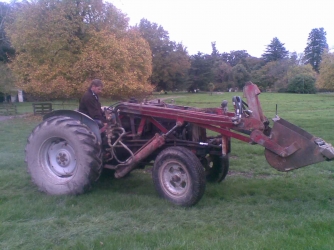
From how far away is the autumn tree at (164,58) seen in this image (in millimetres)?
55438

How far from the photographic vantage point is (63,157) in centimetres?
712

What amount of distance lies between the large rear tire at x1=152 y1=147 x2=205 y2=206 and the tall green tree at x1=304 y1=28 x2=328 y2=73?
286 ft

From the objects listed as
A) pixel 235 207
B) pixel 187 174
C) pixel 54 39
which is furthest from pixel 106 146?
pixel 54 39

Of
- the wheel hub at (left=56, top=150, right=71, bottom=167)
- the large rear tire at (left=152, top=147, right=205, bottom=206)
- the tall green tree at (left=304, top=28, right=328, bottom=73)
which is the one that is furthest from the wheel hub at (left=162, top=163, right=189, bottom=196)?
the tall green tree at (left=304, top=28, right=328, bottom=73)

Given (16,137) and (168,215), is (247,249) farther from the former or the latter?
(16,137)

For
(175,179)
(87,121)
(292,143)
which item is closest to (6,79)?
(87,121)

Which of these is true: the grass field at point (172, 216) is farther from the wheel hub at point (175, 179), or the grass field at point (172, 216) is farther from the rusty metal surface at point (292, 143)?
the rusty metal surface at point (292, 143)

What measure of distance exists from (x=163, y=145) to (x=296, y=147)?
7.65ft

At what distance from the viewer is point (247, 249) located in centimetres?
446

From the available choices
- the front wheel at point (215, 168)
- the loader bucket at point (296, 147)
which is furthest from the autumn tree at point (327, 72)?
the loader bucket at point (296, 147)

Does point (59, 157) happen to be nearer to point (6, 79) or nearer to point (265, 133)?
point (265, 133)

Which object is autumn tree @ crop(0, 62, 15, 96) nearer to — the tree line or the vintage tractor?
the tree line

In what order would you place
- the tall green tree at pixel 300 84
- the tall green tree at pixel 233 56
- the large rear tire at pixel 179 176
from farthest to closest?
the tall green tree at pixel 233 56, the tall green tree at pixel 300 84, the large rear tire at pixel 179 176

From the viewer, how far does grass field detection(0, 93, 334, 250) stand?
4766mm
